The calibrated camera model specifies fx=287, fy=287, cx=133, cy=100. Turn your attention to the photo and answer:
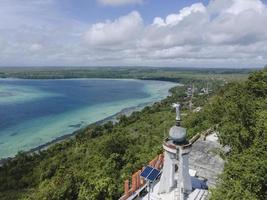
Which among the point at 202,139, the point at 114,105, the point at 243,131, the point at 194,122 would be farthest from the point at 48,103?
the point at 243,131

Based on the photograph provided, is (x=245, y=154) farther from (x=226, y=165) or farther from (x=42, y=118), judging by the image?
(x=42, y=118)

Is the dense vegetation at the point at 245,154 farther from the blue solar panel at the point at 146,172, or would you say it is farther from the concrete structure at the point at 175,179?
the blue solar panel at the point at 146,172

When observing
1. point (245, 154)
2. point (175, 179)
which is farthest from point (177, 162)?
point (245, 154)

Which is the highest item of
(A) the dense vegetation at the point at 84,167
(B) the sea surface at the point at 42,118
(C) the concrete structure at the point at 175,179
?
(C) the concrete structure at the point at 175,179

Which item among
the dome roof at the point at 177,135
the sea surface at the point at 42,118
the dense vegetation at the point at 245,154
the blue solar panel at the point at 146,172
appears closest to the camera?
the dense vegetation at the point at 245,154

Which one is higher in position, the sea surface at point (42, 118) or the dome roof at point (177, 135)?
the dome roof at point (177, 135)

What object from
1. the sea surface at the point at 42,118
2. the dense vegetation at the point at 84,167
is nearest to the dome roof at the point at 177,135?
the dense vegetation at the point at 84,167

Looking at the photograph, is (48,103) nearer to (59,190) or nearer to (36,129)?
(36,129)

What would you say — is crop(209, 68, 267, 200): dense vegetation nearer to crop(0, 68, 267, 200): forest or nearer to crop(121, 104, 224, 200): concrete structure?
crop(0, 68, 267, 200): forest
